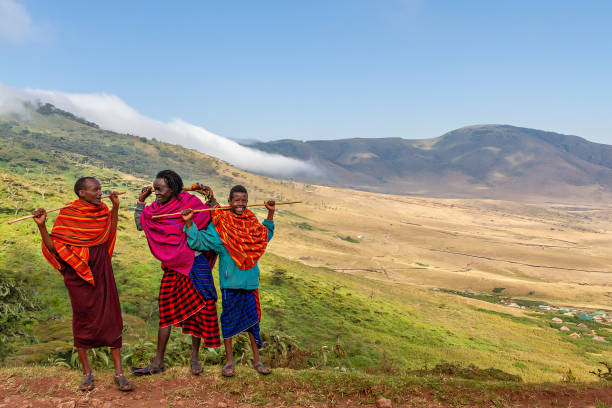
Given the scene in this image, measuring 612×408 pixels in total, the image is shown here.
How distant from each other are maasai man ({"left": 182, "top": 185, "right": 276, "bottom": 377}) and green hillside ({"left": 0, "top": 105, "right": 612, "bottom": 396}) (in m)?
1.50

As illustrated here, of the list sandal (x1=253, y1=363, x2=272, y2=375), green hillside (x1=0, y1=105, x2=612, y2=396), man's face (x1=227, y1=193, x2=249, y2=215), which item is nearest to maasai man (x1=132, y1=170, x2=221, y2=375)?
man's face (x1=227, y1=193, x2=249, y2=215)

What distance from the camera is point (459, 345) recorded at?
626 inches

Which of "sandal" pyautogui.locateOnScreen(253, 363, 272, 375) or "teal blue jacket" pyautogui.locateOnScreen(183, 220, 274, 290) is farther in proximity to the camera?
"sandal" pyautogui.locateOnScreen(253, 363, 272, 375)

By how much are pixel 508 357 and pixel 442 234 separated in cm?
6648

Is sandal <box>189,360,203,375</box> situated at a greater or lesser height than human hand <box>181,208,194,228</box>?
lesser

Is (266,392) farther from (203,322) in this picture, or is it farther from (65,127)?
(65,127)

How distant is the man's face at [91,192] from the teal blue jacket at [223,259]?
1.09m

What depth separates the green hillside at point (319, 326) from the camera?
7.63 meters

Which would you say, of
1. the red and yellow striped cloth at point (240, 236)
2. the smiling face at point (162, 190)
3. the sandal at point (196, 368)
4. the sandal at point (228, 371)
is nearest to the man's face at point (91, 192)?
the smiling face at point (162, 190)

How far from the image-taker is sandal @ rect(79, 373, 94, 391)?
466 cm

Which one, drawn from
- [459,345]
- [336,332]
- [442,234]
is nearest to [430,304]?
[459,345]

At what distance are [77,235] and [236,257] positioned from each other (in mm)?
1870

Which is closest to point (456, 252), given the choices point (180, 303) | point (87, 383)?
point (180, 303)

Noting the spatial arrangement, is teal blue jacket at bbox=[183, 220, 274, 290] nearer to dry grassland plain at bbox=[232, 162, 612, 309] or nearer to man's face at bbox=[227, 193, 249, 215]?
man's face at bbox=[227, 193, 249, 215]
